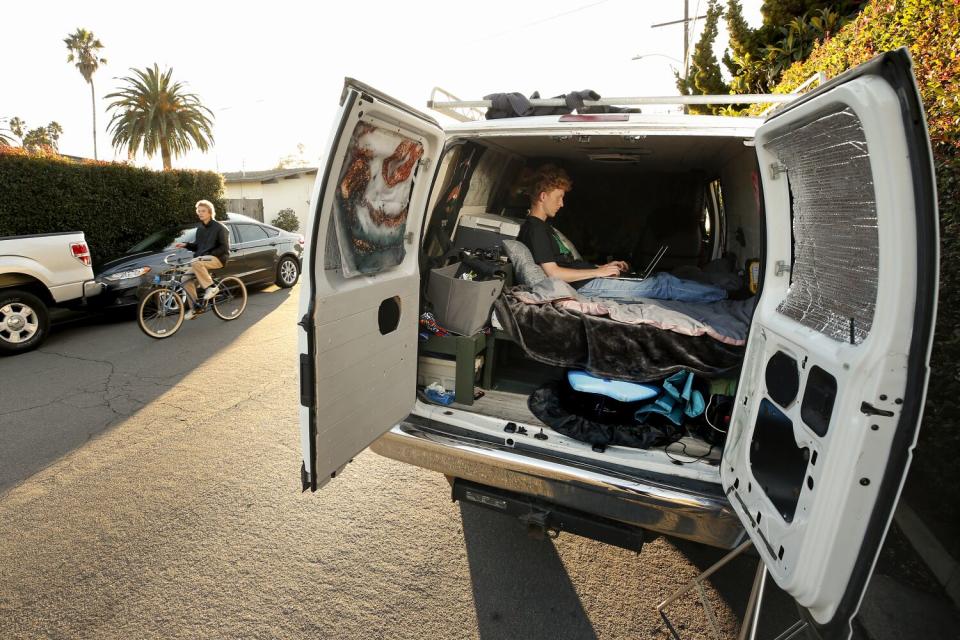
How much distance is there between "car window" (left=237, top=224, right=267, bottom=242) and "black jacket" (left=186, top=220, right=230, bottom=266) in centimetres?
167

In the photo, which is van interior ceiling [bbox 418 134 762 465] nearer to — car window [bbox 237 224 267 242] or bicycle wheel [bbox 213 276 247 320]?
bicycle wheel [bbox 213 276 247 320]

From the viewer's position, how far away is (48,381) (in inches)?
198

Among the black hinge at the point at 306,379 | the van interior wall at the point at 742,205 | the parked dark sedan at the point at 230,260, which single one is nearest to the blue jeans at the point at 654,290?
the van interior wall at the point at 742,205

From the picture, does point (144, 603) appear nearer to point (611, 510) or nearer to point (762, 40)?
point (611, 510)

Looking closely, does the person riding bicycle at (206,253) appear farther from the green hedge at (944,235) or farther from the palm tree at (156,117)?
the palm tree at (156,117)

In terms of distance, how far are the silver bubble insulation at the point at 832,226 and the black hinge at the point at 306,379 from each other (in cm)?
180

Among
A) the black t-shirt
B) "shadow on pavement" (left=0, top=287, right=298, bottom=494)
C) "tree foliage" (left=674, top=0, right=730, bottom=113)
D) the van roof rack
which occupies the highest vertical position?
"tree foliage" (left=674, top=0, right=730, bottom=113)

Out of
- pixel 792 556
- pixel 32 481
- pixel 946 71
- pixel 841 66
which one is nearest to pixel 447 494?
pixel 792 556

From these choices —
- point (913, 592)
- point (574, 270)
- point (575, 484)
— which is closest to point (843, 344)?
point (575, 484)

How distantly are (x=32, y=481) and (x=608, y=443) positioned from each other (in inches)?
142

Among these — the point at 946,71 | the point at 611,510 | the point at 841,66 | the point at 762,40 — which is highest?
the point at 762,40

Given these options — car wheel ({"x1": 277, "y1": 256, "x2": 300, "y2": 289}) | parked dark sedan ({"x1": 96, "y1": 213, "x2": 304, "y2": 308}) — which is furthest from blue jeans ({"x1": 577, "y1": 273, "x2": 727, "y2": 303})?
car wheel ({"x1": 277, "y1": 256, "x2": 300, "y2": 289})

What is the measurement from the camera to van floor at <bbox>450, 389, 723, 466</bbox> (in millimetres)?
2217

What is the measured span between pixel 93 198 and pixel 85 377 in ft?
22.5
